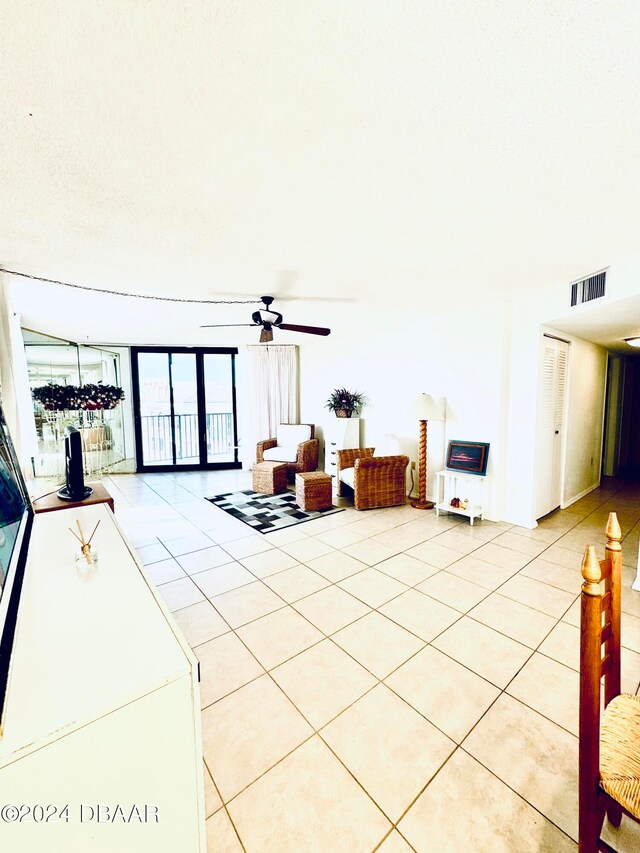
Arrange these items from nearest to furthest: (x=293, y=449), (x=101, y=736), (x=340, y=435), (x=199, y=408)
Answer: (x=101, y=736) → (x=340, y=435) → (x=293, y=449) → (x=199, y=408)

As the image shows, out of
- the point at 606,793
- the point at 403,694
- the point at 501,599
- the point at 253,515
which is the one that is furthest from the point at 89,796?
the point at 253,515

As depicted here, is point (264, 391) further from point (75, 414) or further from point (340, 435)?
point (75, 414)

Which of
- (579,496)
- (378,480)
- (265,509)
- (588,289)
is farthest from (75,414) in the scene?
(579,496)

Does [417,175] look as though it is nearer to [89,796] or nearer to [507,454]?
[89,796]

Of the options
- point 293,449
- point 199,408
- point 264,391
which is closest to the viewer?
point 293,449

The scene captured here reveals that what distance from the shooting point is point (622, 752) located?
106 cm

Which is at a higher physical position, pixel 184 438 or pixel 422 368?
pixel 422 368

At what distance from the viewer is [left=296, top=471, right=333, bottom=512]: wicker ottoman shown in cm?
449

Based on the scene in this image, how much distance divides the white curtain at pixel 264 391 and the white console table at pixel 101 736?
18.3 feet

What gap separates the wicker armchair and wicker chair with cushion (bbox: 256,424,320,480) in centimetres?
120

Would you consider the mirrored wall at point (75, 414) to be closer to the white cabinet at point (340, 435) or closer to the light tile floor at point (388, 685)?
the light tile floor at point (388, 685)

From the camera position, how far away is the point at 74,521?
192 cm

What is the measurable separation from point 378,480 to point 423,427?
2.88ft

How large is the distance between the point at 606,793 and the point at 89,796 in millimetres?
1326
